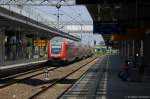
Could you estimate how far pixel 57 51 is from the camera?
55406 mm

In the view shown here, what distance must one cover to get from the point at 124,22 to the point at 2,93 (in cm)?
2868

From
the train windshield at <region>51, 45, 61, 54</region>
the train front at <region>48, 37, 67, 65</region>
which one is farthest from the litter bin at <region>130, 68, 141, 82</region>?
the train windshield at <region>51, 45, 61, 54</region>

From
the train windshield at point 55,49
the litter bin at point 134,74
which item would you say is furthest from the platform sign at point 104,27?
the litter bin at point 134,74

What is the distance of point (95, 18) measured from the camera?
6053 cm

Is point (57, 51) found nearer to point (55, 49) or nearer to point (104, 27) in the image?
point (55, 49)

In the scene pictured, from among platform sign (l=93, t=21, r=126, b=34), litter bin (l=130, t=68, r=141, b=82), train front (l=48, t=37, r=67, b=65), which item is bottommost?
litter bin (l=130, t=68, r=141, b=82)

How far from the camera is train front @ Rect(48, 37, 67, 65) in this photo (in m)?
55.1

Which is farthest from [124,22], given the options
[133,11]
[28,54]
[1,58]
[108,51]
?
[108,51]

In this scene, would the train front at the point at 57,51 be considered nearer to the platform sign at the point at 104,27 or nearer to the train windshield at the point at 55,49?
the train windshield at the point at 55,49

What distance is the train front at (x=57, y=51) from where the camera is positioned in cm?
5508

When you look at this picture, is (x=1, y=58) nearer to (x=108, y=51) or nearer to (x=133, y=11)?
(x=133, y=11)

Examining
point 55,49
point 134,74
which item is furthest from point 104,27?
point 134,74

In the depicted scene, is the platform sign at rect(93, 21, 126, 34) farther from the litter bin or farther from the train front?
the litter bin

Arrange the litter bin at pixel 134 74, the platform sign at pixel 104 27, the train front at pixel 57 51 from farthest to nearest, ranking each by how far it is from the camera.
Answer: the train front at pixel 57 51 → the platform sign at pixel 104 27 → the litter bin at pixel 134 74
